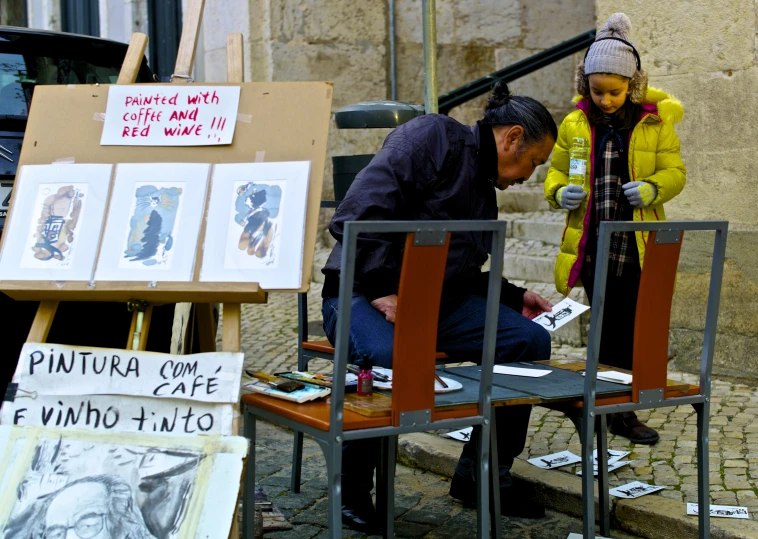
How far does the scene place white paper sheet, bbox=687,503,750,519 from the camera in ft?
11.4

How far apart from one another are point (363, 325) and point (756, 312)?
8.88ft

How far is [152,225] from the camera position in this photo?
3023 millimetres

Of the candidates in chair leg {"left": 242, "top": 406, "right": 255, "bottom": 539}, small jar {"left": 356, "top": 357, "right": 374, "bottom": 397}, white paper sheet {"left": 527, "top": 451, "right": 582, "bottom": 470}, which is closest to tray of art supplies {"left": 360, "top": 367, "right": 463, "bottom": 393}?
small jar {"left": 356, "top": 357, "right": 374, "bottom": 397}

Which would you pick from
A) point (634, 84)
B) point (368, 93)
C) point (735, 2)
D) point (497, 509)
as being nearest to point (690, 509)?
point (497, 509)

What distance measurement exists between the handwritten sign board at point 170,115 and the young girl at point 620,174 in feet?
5.45

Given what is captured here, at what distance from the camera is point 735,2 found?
206 inches

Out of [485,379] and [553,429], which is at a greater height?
[485,379]

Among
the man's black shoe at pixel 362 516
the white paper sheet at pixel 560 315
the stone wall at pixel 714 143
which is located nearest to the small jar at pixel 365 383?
the man's black shoe at pixel 362 516

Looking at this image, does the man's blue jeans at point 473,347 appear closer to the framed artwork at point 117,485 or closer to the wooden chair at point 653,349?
the wooden chair at point 653,349

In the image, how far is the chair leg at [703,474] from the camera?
322 cm

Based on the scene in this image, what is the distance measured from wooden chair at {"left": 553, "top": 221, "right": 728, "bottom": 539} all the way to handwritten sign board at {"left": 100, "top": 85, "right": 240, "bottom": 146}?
1165mm

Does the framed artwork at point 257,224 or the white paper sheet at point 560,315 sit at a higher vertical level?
the framed artwork at point 257,224

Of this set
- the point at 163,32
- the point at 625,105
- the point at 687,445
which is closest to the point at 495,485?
the point at 687,445

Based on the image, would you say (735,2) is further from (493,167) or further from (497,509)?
(497,509)
